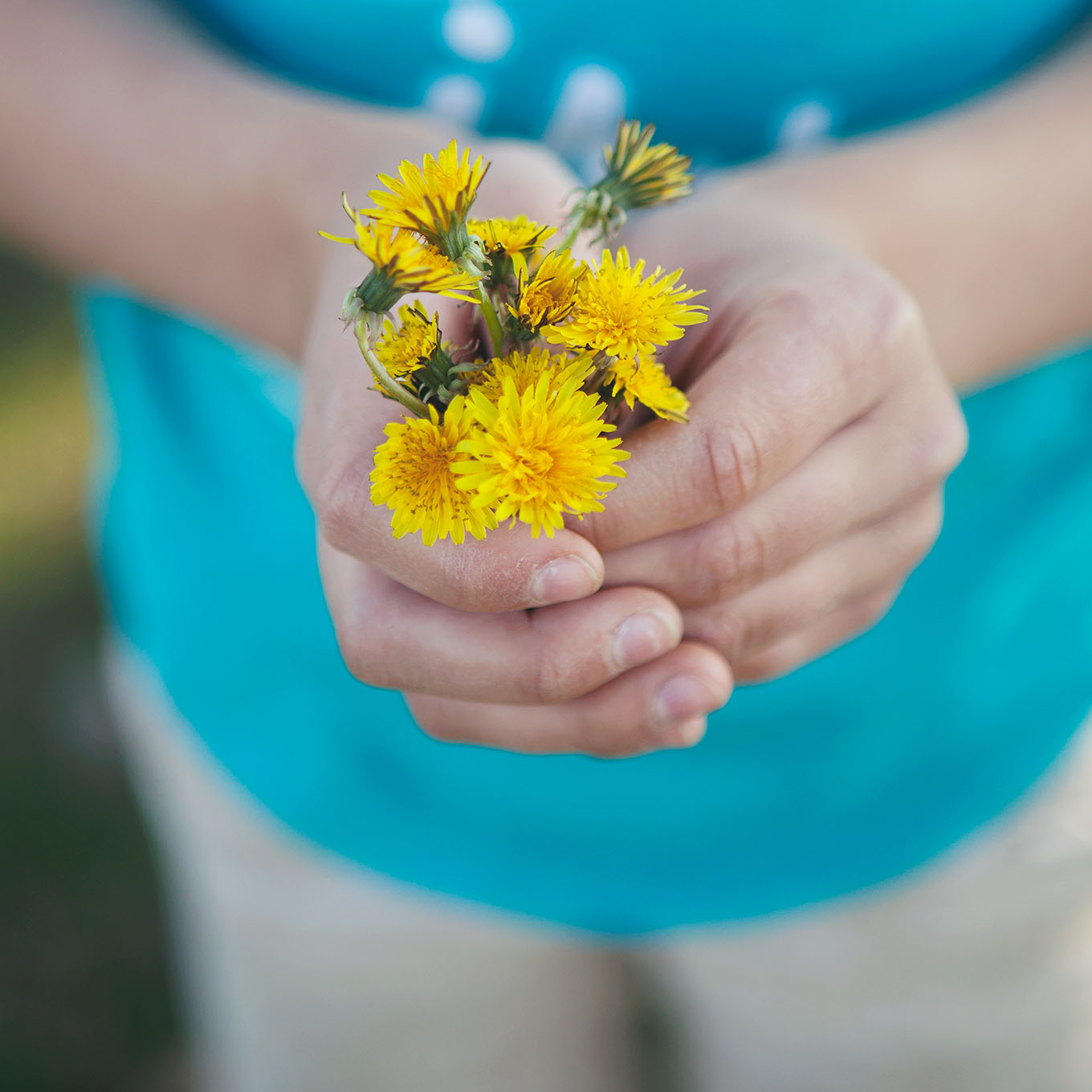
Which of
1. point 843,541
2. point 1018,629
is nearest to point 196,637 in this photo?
point 843,541

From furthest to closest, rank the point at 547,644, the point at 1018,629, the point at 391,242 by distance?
the point at 1018,629, the point at 547,644, the point at 391,242

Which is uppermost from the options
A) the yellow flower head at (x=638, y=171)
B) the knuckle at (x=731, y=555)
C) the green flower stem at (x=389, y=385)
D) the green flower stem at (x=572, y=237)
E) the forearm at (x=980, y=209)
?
the forearm at (x=980, y=209)

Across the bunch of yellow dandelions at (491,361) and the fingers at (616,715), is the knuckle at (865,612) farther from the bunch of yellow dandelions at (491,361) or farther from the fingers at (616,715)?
the bunch of yellow dandelions at (491,361)

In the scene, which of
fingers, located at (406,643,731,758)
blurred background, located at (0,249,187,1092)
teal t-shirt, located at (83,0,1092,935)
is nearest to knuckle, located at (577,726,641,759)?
fingers, located at (406,643,731,758)

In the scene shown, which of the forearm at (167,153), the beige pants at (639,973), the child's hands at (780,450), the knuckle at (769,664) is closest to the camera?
the child's hands at (780,450)

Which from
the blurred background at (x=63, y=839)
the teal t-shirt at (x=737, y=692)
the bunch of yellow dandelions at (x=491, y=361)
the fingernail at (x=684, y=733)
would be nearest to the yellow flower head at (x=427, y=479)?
the bunch of yellow dandelions at (x=491, y=361)

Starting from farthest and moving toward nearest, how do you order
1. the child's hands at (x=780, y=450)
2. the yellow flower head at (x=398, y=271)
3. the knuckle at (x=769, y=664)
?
the knuckle at (x=769, y=664), the child's hands at (x=780, y=450), the yellow flower head at (x=398, y=271)

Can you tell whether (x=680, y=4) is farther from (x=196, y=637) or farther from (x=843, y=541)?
(x=196, y=637)

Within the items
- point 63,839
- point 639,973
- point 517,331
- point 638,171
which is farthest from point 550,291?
point 63,839
